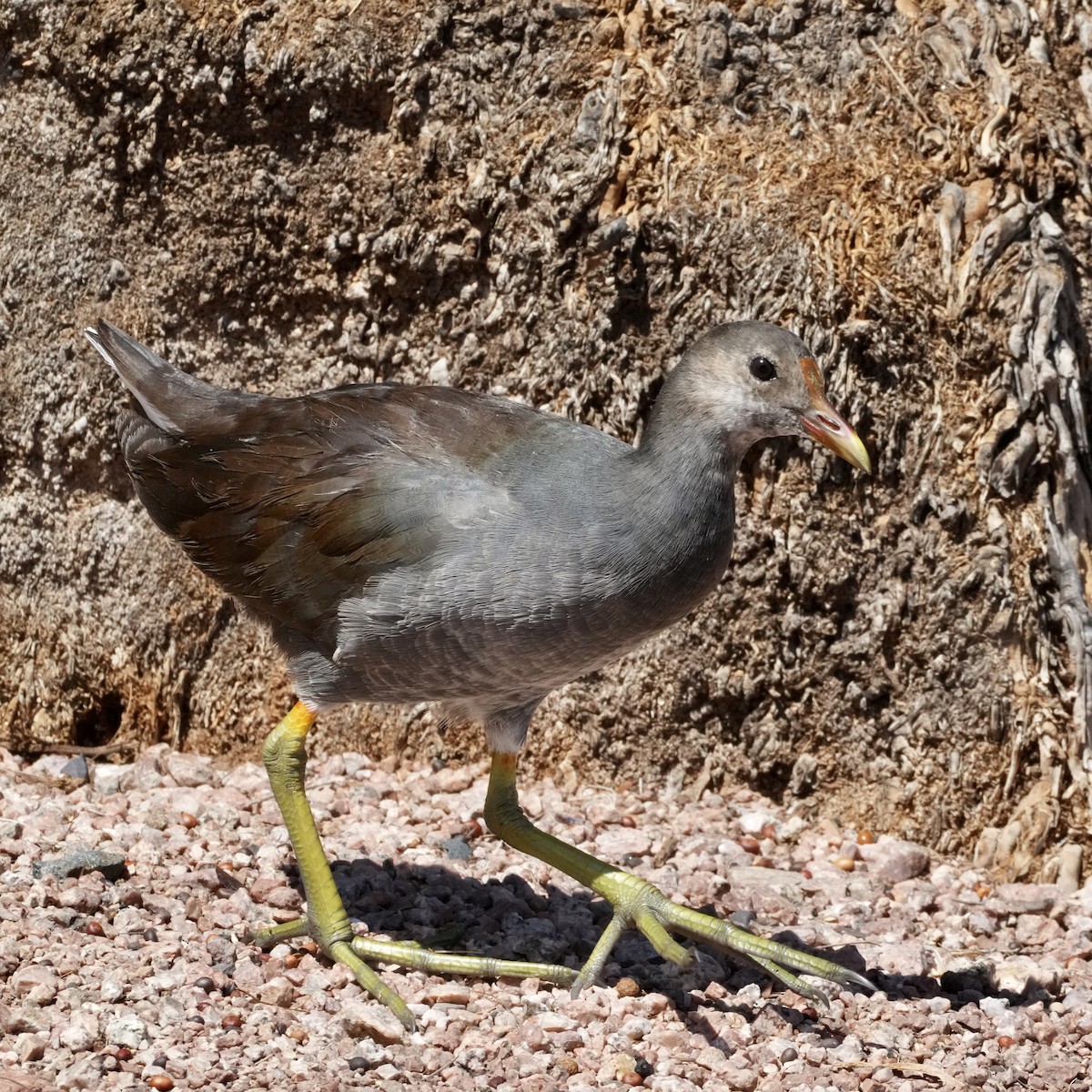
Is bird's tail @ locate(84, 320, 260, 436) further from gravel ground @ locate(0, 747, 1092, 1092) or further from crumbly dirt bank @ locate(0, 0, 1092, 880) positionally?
gravel ground @ locate(0, 747, 1092, 1092)

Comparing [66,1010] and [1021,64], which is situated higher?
[1021,64]

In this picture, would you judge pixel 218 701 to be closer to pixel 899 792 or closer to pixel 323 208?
pixel 323 208

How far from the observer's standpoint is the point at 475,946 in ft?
14.4

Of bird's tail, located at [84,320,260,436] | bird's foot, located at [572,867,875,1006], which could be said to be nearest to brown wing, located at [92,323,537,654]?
bird's tail, located at [84,320,260,436]

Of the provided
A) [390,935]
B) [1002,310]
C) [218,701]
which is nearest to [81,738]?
[218,701]

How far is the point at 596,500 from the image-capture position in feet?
13.0

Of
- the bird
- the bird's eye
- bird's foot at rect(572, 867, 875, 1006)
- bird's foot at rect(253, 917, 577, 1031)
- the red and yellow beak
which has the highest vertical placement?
the bird's eye

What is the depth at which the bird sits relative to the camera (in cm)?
388

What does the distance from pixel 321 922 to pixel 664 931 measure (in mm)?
963

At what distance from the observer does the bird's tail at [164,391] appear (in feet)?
15.0

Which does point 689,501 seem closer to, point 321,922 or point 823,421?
point 823,421

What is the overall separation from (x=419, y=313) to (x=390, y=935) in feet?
7.31

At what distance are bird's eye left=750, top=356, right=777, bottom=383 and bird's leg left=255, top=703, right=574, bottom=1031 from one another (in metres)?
1.61

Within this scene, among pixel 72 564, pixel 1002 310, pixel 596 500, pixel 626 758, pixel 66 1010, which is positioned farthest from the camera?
pixel 72 564
